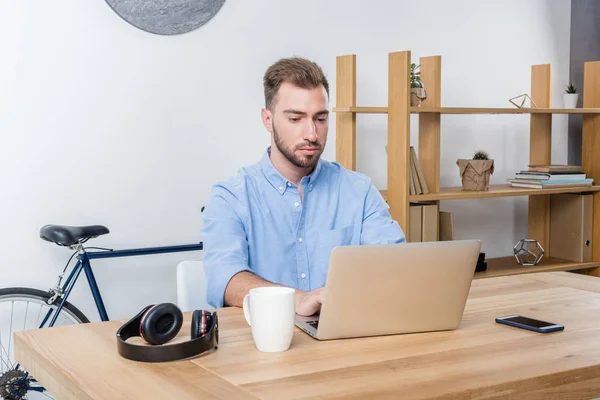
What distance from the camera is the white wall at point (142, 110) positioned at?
2.85 m

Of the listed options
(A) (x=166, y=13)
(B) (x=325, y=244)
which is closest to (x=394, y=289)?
(B) (x=325, y=244)

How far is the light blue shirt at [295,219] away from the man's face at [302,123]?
0.31 feet

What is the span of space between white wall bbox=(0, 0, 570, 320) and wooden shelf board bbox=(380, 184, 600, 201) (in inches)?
15.2

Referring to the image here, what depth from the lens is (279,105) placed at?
7.01 feet

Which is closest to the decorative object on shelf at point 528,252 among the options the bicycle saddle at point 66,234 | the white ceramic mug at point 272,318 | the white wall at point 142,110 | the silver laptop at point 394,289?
the white wall at point 142,110

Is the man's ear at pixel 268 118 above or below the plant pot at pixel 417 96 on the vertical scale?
below

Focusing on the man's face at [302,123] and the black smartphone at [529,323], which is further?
the man's face at [302,123]

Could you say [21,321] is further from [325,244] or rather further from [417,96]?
[417,96]

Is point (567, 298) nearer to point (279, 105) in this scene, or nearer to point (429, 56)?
point (279, 105)

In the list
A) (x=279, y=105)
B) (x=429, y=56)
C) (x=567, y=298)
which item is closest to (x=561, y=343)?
(x=567, y=298)

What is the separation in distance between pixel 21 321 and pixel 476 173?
7.08 feet

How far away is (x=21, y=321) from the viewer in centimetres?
288

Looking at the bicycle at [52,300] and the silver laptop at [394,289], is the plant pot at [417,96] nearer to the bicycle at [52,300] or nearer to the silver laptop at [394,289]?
the bicycle at [52,300]

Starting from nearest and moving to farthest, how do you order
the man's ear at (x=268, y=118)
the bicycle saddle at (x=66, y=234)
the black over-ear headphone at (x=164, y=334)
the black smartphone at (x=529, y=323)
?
the black over-ear headphone at (x=164, y=334) < the black smartphone at (x=529, y=323) < the man's ear at (x=268, y=118) < the bicycle saddle at (x=66, y=234)
